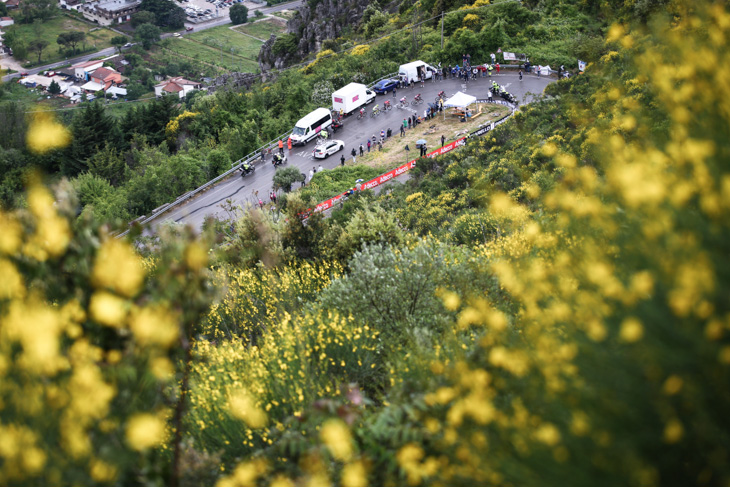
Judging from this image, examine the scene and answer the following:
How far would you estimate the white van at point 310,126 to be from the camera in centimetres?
3647

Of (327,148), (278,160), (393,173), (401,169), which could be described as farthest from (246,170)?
(401,169)

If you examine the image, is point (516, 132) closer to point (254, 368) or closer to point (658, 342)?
point (254, 368)

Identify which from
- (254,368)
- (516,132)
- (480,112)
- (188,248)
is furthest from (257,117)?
(188,248)

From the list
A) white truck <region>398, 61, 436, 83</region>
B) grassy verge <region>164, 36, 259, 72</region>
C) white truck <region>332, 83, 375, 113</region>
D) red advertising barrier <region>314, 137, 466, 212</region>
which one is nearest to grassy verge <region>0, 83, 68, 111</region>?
grassy verge <region>164, 36, 259, 72</region>

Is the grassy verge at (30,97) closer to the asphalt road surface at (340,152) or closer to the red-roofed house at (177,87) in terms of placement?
the red-roofed house at (177,87)

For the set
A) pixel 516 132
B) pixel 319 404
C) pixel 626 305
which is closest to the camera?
pixel 626 305

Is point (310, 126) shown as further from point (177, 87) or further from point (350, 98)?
point (177, 87)

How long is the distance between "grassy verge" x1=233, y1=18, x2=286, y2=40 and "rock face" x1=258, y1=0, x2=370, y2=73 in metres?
60.1

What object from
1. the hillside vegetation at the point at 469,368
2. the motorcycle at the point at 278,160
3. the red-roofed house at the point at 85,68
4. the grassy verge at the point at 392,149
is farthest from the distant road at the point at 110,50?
the hillside vegetation at the point at 469,368

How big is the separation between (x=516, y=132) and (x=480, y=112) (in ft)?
29.1

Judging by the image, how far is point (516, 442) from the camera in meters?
4.84

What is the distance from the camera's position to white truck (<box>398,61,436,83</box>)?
4172 centimetres

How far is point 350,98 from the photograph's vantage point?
3872 cm

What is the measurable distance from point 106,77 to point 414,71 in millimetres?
79088
